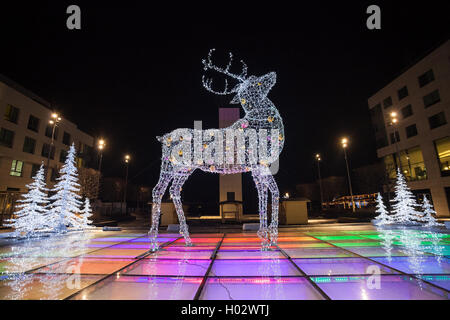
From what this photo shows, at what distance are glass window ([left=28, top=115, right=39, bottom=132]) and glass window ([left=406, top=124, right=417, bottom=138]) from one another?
115 ft

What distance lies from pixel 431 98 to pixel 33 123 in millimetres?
35706

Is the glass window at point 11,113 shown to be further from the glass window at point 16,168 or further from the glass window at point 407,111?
the glass window at point 407,111

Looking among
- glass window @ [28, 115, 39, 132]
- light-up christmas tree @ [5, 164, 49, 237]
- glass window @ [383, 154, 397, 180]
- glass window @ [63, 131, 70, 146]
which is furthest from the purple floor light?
glass window @ [63, 131, 70, 146]

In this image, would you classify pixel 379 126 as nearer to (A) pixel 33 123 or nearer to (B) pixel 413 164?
(B) pixel 413 164

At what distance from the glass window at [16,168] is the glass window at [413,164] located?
34688 mm

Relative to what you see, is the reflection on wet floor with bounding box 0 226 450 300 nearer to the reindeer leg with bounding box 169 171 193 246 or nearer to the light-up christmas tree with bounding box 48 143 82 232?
the reindeer leg with bounding box 169 171 193 246

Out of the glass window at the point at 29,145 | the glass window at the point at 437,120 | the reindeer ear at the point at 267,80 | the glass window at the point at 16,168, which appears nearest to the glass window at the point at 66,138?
the glass window at the point at 29,145

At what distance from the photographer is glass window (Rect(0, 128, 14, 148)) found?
1676 centimetres

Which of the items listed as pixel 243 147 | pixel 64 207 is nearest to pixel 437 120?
pixel 243 147

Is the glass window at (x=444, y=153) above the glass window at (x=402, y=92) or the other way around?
the other way around

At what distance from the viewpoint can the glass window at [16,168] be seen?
1775cm

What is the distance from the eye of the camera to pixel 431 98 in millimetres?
17875

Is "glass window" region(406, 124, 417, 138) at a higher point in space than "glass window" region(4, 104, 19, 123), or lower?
lower

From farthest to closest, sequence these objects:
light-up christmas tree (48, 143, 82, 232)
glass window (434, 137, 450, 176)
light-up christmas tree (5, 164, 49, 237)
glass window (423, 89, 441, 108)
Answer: glass window (423, 89, 441, 108)
glass window (434, 137, 450, 176)
light-up christmas tree (48, 143, 82, 232)
light-up christmas tree (5, 164, 49, 237)
